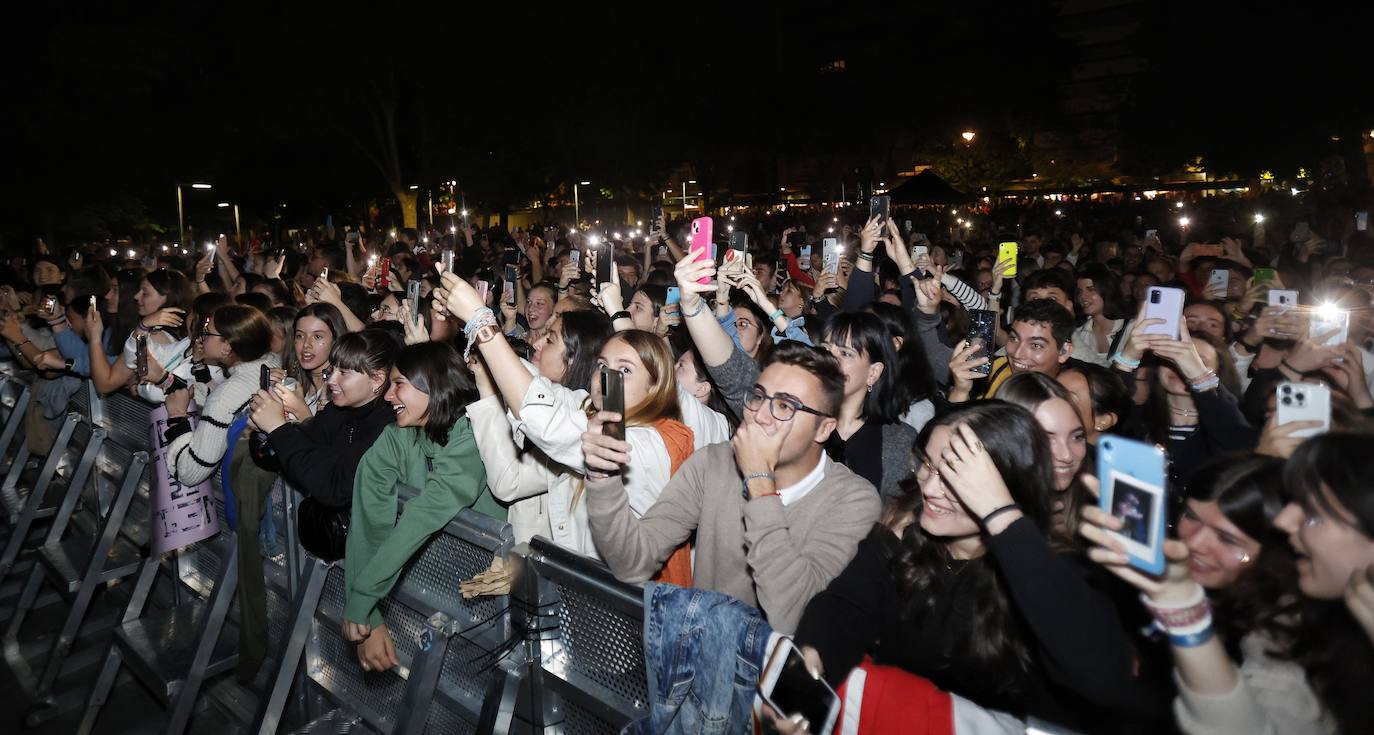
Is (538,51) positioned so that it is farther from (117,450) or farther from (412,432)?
(412,432)

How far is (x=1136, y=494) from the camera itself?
5.86 feet

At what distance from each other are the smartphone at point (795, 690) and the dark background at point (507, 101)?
87.2ft

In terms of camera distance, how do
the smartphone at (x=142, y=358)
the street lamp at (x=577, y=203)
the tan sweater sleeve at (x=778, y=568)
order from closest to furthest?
the tan sweater sleeve at (x=778, y=568) < the smartphone at (x=142, y=358) < the street lamp at (x=577, y=203)

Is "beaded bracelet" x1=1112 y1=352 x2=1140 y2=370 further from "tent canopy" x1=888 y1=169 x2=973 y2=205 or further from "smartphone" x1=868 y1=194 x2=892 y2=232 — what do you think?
"tent canopy" x1=888 y1=169 x2=973 y2=205

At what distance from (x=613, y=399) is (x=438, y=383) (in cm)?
170

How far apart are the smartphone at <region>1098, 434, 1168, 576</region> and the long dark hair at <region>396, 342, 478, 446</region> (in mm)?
2808

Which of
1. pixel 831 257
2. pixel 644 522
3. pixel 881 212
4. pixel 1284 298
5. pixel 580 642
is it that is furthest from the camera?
pixel 831 257

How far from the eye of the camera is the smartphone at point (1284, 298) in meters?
4.49

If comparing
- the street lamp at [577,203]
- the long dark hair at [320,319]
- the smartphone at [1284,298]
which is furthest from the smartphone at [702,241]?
the street lamp at [577,203]

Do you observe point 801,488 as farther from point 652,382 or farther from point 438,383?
point 438,383

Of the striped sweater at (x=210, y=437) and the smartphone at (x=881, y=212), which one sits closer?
the striped sweater at (x=210, y=437)

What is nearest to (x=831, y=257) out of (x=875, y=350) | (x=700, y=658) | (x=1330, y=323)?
(x=875, y=350)

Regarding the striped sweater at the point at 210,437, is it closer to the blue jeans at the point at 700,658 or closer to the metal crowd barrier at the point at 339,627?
the metal crowd barrier at the point at 339,627

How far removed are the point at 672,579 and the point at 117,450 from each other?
16.4 feet
